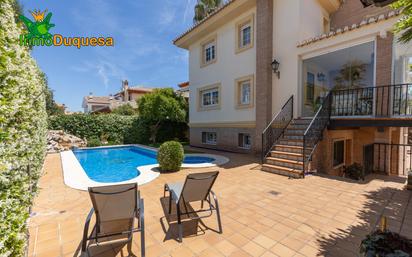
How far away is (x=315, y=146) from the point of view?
23.6 feet

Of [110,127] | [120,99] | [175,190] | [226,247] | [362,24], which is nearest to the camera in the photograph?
[226,247]

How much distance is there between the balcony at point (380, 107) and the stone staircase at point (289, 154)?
1.47 meters

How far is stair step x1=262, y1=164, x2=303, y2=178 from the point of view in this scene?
21.6ft

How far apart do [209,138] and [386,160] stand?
409 inches

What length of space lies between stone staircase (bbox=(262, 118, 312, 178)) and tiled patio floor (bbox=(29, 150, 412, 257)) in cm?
87

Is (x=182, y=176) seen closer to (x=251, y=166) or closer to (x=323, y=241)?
(x=251, y=166)

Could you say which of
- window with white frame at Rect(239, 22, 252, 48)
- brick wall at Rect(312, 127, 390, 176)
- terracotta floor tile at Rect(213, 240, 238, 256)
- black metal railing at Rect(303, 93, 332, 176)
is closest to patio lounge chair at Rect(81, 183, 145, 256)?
terracotta floor tile at Rect(213, 240, 238, 256)

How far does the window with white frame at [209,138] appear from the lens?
48.2 feet

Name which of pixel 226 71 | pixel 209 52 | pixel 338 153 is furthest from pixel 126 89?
pixel 338 153

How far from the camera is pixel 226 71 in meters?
12.8

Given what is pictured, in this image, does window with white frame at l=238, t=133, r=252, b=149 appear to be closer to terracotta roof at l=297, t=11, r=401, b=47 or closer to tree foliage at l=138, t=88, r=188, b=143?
terracotta roof at l=297, t=11, r=401, b=47

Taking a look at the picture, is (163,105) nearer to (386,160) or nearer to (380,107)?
(380,107)

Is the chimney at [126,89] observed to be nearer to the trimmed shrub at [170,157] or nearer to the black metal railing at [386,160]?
the trimmed shrub at [170,157]

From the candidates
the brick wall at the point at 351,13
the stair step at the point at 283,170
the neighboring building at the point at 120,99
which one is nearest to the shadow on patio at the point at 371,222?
the stair step at the point at 283,170
